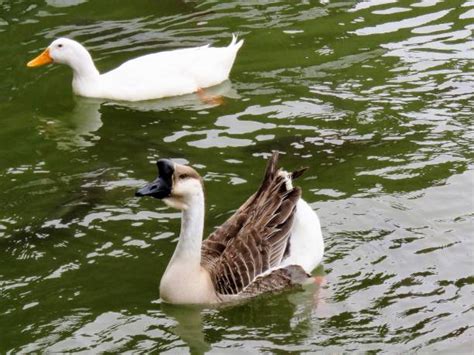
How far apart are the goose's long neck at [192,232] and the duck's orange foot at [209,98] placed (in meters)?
4.53

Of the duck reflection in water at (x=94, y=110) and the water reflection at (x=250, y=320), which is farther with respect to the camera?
the duck reflection in water at (x=94, y=110)

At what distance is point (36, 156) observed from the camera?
11852 millimetres

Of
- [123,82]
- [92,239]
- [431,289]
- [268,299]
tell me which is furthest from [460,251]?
[123,82]

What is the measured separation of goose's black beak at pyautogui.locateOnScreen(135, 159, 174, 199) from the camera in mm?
8359

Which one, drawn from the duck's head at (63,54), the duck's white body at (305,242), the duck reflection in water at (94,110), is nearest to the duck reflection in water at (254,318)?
the duck's white body at (305,242)

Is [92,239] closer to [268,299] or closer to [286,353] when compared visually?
[268,299]

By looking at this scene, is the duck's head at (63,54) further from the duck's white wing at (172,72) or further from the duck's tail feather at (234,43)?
the duck's tail feather at (234,43)

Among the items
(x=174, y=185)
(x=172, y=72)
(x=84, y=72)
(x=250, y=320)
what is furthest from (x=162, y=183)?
(x=84, y=72)

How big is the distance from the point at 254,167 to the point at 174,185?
2.77 metres

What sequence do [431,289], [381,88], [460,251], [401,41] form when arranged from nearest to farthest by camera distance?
[431,289]
[460,251]
[381,88]
[401,41]

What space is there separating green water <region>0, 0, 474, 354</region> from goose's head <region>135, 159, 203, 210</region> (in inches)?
35.7

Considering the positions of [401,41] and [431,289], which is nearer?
[431,289]

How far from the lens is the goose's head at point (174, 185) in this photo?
8375 millimetres

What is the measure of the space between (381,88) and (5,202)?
4.57 metres
